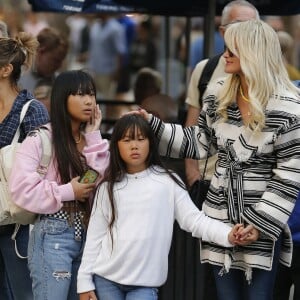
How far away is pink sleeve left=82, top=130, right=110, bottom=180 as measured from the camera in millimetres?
4570

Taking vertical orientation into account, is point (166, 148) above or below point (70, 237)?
above

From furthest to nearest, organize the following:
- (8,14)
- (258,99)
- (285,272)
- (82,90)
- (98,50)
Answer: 1. (98,50)
2. (8,14)
3. (285,272)
4. (82,90)
5. (258,99)

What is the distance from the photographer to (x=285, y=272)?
5.13 m

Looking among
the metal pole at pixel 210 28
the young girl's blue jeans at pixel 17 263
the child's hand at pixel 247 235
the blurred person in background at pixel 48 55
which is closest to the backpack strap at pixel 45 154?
the young girl's blue jeans at pixel 17 263

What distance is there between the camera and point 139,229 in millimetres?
4344

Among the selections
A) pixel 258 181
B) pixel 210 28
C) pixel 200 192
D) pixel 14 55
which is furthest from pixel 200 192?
pixel 210 28

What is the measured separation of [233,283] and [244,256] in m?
0.20

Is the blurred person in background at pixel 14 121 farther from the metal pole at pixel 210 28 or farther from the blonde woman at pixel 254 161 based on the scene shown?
the metal pole at pixel 210 28

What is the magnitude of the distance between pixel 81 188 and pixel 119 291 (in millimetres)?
539

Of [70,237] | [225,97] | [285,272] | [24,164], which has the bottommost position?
[285,272]

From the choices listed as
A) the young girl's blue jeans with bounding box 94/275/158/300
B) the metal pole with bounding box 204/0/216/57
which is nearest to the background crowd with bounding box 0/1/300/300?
the metal pole with bounding box 204/0/216/57

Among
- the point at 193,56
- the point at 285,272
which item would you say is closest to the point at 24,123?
the point at 285,272

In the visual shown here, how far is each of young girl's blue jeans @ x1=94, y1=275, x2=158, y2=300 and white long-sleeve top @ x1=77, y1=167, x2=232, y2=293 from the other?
0.10 ft

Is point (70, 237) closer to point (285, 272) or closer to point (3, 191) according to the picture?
point (3, 191)
